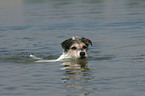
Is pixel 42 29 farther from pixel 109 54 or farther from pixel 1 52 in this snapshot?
pixel 109 54

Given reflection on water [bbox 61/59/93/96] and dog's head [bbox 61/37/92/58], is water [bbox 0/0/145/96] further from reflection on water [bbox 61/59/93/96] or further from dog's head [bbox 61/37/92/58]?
dog's head [bbox 61/37/92/58]

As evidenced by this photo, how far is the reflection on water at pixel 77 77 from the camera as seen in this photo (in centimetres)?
1009

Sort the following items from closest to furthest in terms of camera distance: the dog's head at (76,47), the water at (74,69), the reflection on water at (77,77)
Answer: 1. the reflection on water at (77,77)
2. the water at (74,69)
3. the dog's head at (76,47)

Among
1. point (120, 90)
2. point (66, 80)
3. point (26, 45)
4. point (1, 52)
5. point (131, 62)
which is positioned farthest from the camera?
point (26, 45)

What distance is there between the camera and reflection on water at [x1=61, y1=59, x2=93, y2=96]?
33.1 feet

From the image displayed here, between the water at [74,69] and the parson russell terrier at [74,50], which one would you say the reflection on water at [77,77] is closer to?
the water at [74,69]

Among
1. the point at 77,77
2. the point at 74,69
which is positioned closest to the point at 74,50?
the point at 74,69

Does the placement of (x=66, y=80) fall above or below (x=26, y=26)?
below

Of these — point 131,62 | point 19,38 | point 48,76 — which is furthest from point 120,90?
point 19,38

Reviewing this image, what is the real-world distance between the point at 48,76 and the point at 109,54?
4242 mm

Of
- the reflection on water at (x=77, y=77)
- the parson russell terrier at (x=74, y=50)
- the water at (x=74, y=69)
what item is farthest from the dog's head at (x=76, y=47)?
the water at (x=74, y=69)

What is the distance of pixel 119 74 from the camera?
11719 mm

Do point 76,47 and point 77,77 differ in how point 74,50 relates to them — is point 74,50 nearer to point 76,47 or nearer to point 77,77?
point 76,47

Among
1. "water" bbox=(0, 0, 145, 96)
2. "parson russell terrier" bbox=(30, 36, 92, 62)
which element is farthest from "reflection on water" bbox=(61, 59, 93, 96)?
"parson russell terrier" bbox=(30, 36, 92, 62)
